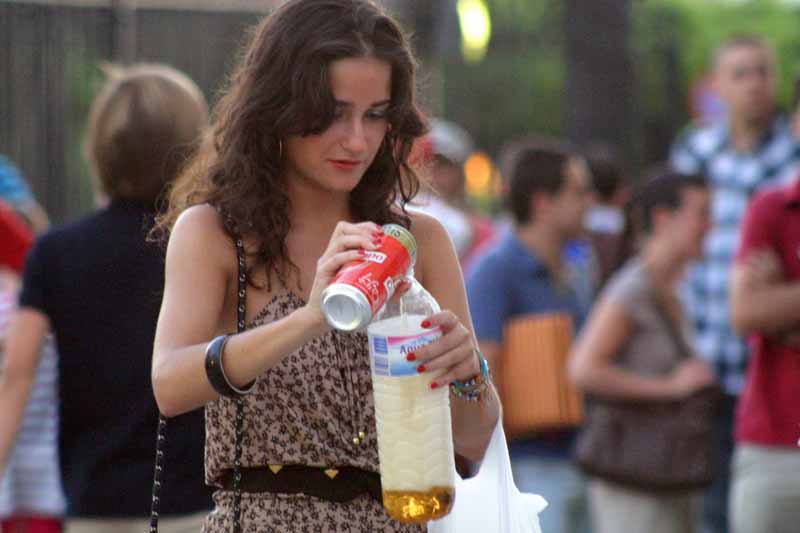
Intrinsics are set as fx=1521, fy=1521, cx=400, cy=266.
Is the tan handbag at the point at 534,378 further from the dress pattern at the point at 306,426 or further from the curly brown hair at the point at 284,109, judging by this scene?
the dress pattern at the point at 306,426

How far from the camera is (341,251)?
2.40 meters

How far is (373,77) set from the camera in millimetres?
2777

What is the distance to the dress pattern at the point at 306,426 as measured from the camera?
274 centimetres

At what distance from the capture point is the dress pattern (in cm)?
274

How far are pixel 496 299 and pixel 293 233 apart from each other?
10.9ft

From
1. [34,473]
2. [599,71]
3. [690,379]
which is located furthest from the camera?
[599,71]

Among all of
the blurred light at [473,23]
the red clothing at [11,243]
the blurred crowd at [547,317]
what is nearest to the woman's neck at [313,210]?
the blurred crowd at [547,317]

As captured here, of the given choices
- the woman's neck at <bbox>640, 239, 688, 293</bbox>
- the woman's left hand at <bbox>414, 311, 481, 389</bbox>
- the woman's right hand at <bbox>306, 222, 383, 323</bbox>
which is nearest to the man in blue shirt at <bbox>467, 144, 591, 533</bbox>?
the woman's neck at <bbox>640, 239, 688, 293</bbox>

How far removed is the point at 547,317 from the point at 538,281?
0.17 metres

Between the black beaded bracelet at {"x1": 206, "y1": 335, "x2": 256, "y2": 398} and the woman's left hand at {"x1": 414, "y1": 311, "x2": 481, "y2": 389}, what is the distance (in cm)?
33

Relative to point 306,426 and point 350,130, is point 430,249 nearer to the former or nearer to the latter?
point 350,130

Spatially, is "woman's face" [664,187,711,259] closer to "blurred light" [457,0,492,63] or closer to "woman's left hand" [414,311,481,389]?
"woman's left hand" [414,311,481,389]

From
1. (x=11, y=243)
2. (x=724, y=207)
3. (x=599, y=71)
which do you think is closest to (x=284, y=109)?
(x=11, y=243)

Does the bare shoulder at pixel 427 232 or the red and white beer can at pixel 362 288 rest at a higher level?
the red and white beer can at pixel 362 288
